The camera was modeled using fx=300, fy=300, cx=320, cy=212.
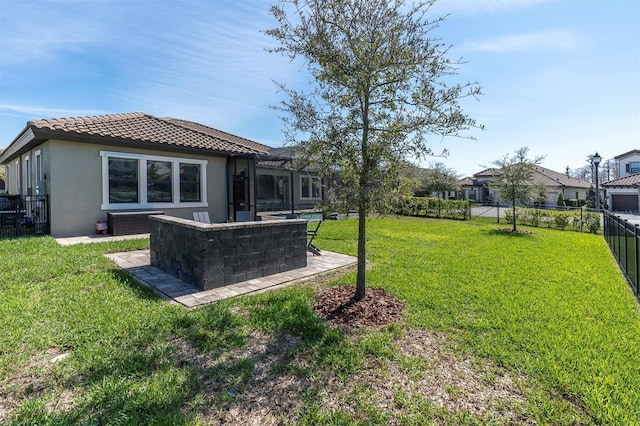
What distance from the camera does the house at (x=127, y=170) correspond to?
31.0 ft

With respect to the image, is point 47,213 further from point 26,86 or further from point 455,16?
point 455,16

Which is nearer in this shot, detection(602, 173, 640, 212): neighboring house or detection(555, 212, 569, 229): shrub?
detection(555, 212, 569, 229): shrub

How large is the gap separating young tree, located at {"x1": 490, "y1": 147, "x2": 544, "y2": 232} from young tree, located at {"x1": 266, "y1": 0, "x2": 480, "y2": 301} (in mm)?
12043

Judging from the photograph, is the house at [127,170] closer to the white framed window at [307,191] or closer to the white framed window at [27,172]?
the white framed window at [27,172]

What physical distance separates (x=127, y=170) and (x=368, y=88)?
1007 centimetres

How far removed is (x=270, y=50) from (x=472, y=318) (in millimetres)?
4623

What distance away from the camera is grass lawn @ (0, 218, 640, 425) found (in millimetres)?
2283

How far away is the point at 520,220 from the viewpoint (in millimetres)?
16609

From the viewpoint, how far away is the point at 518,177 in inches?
536

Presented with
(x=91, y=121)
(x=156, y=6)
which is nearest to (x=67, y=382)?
(x=156, y=6)

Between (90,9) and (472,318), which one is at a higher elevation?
(90,9)

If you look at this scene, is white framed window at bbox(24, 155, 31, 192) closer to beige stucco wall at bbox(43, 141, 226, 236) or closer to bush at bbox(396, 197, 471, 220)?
beige stucco wall at bbox(43, 141, 226, 236)

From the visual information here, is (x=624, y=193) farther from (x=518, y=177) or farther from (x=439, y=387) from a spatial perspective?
(x=439, y=387)

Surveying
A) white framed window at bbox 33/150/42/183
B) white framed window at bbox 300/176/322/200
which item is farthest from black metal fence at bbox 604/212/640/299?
white framed window at bbox 33/150/42/183
